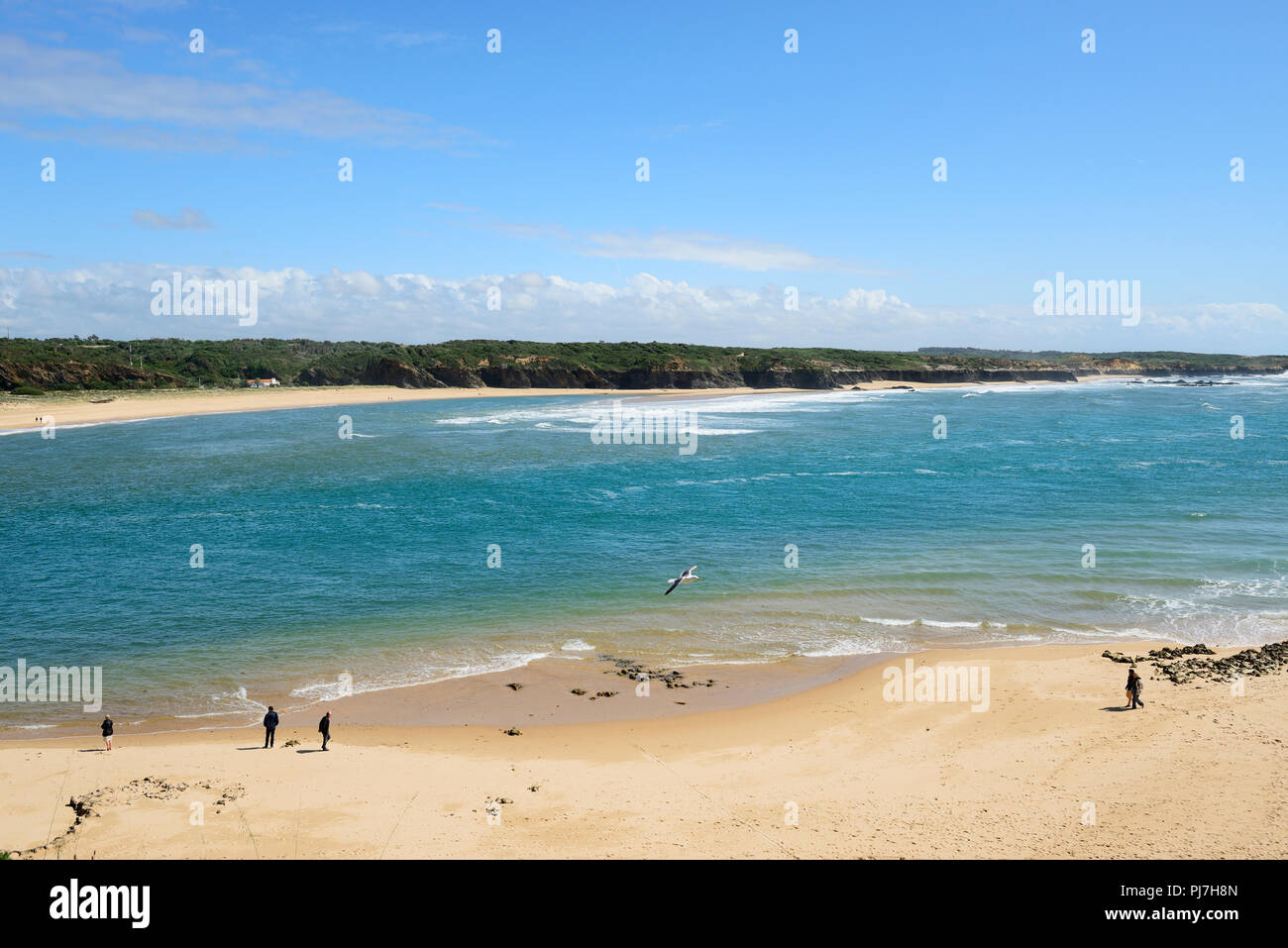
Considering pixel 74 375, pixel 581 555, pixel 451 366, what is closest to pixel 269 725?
pixel 581 555

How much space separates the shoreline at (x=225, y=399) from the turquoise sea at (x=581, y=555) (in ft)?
61.7

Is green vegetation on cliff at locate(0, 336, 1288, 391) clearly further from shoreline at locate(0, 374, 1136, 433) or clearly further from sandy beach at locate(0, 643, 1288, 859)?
sandy beach at locate(0, 643, 1288, 859)

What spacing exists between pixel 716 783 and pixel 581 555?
1477cm

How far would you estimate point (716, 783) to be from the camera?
41.4 ft

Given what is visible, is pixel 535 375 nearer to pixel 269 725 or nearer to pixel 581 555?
pixel 581 555

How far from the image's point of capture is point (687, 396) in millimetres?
98812

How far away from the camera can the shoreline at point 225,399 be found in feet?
223

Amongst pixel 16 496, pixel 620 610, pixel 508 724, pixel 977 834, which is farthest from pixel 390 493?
pixel 977 834

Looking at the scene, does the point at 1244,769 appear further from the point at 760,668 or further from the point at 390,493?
the point at 390,493

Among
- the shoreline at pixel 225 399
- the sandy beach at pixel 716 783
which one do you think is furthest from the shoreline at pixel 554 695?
the shoreline at pixel 225 399

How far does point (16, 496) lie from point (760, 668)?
116 ft

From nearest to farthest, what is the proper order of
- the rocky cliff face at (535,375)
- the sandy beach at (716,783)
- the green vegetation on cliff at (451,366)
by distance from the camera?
the sandy beach at (716,783)
the green vegetation on cliff at (451,366)
the rocky cliff face at (535,375)

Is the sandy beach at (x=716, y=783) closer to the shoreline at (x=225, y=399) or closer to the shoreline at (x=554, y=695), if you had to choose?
the shoreline at (x=554, y=695)

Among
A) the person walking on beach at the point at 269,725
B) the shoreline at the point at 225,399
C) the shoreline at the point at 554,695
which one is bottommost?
the shoreline at the point at 554,695
